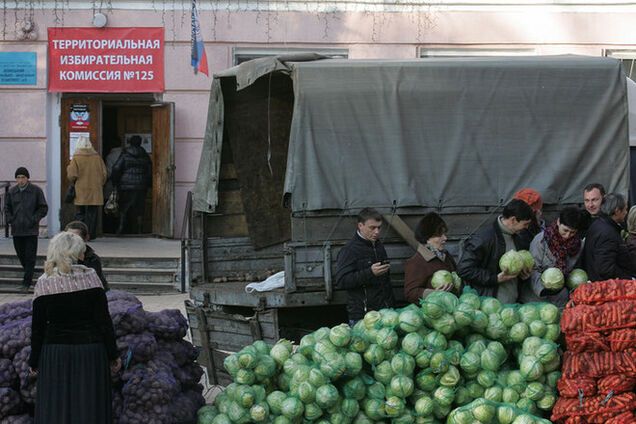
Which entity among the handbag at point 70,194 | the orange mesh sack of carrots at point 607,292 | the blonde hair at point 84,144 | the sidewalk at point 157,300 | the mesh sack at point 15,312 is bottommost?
the sidewalk at point 157,300

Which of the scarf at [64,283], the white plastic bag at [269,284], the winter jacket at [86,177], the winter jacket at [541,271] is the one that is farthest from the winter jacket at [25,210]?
the winter jacket at [541,271]

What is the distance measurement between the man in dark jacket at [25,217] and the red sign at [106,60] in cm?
331

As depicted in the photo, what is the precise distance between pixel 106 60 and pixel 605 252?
1124cm

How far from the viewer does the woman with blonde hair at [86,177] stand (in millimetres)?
16031

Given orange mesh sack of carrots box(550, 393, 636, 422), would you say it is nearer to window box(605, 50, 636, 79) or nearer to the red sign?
window box(605, 50, 636, 79)

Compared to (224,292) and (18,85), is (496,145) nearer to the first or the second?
(224,292)

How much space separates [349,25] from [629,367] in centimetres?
1142

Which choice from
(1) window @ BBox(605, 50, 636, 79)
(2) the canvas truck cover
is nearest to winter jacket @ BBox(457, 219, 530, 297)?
(2) the canvas truck cover

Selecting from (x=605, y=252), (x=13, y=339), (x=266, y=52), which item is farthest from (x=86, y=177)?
(x=605, y=252)

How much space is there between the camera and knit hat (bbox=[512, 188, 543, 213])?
26.3ft

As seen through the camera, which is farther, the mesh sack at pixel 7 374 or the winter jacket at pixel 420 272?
the winter jacket at pixel 420 272

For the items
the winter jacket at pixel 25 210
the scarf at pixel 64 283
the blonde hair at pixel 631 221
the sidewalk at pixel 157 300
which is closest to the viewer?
the scarf at pixel 64 283

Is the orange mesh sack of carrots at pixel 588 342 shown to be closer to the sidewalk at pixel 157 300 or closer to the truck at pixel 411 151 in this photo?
the truck at pixel 411 151

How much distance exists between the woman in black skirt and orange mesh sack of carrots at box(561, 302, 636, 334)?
9.68ft
